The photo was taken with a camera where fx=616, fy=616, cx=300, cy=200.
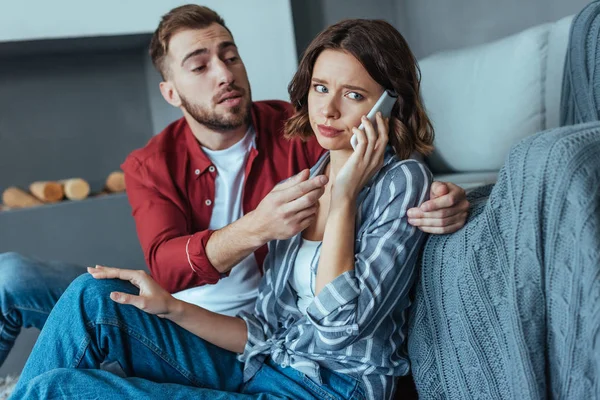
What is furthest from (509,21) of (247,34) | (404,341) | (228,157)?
(404,341)

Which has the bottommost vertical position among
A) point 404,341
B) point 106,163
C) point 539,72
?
point 106,163

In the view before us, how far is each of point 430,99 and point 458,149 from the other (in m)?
0.21

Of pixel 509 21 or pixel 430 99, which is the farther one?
pixel 509 21

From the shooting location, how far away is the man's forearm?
121 cm

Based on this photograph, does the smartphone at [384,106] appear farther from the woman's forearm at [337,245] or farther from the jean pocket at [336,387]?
the jean pocket at [336,387]

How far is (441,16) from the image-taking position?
2689 millimetres

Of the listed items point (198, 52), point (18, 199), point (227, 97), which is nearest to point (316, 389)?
point (227, 97)

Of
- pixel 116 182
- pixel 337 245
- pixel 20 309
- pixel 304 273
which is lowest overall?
pixel 116 182

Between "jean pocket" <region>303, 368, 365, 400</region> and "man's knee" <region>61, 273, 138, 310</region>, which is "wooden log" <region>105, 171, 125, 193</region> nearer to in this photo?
"man's knee" <region>61, 273, 138, 310</region>

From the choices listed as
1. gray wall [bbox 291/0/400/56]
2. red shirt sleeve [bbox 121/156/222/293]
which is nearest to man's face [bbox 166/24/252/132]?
red shirt sleeve [bbox 121/156/222/293]

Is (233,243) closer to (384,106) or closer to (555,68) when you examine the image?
(384,106)

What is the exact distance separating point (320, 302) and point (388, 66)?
43cm

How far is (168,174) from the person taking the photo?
1574mm

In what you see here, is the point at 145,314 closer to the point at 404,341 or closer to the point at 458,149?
the point at 404,341
